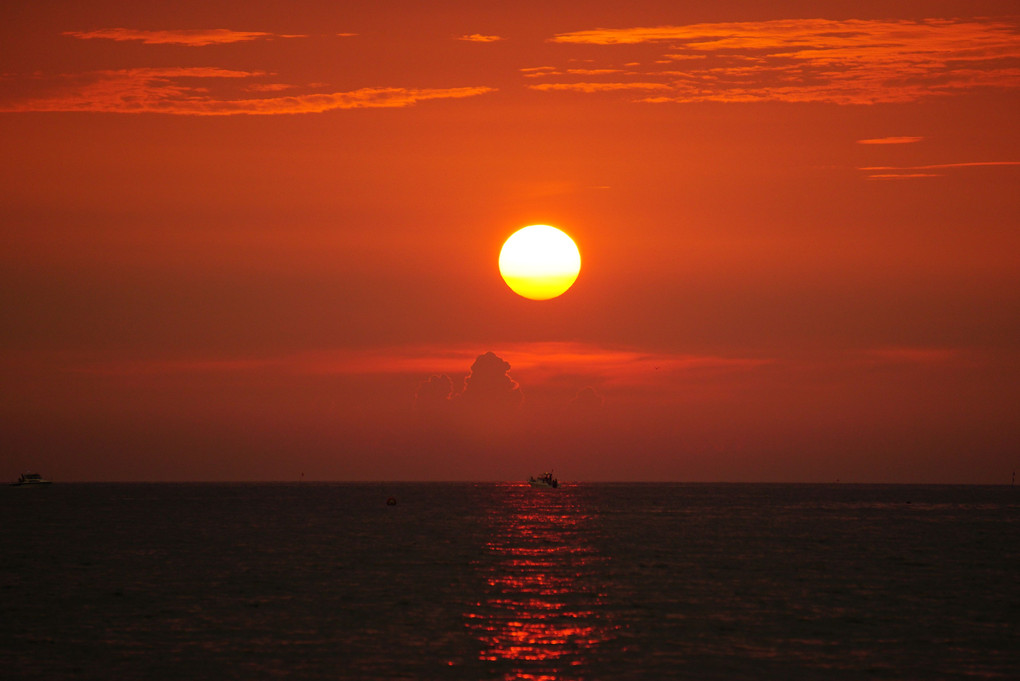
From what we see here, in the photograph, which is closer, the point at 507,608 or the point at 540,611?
the point at 540,611

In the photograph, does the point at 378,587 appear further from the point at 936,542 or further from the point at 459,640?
the point at 936,542

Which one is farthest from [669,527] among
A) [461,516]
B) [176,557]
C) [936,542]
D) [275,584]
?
[275,584]

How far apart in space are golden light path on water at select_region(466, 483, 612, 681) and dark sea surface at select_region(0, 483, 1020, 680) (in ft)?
0.64

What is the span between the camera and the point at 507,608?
64.1 metres

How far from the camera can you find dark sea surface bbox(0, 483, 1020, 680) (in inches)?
1901

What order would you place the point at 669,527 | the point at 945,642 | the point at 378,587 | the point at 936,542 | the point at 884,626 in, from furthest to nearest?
the point at 669,527
the point at 936,542
the point at 378,587
the point at 884,626
the point at 945,642

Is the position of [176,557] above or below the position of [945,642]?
above

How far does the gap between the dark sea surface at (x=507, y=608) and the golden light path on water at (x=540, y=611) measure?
0.64 ft

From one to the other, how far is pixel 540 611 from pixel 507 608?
7.55 feet

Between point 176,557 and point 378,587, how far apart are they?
32541mm

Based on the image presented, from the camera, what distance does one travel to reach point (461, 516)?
193750 millimetres

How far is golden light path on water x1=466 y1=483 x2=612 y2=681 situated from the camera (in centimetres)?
4841

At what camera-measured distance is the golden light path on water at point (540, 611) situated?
159 feet

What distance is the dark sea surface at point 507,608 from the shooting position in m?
48.3
